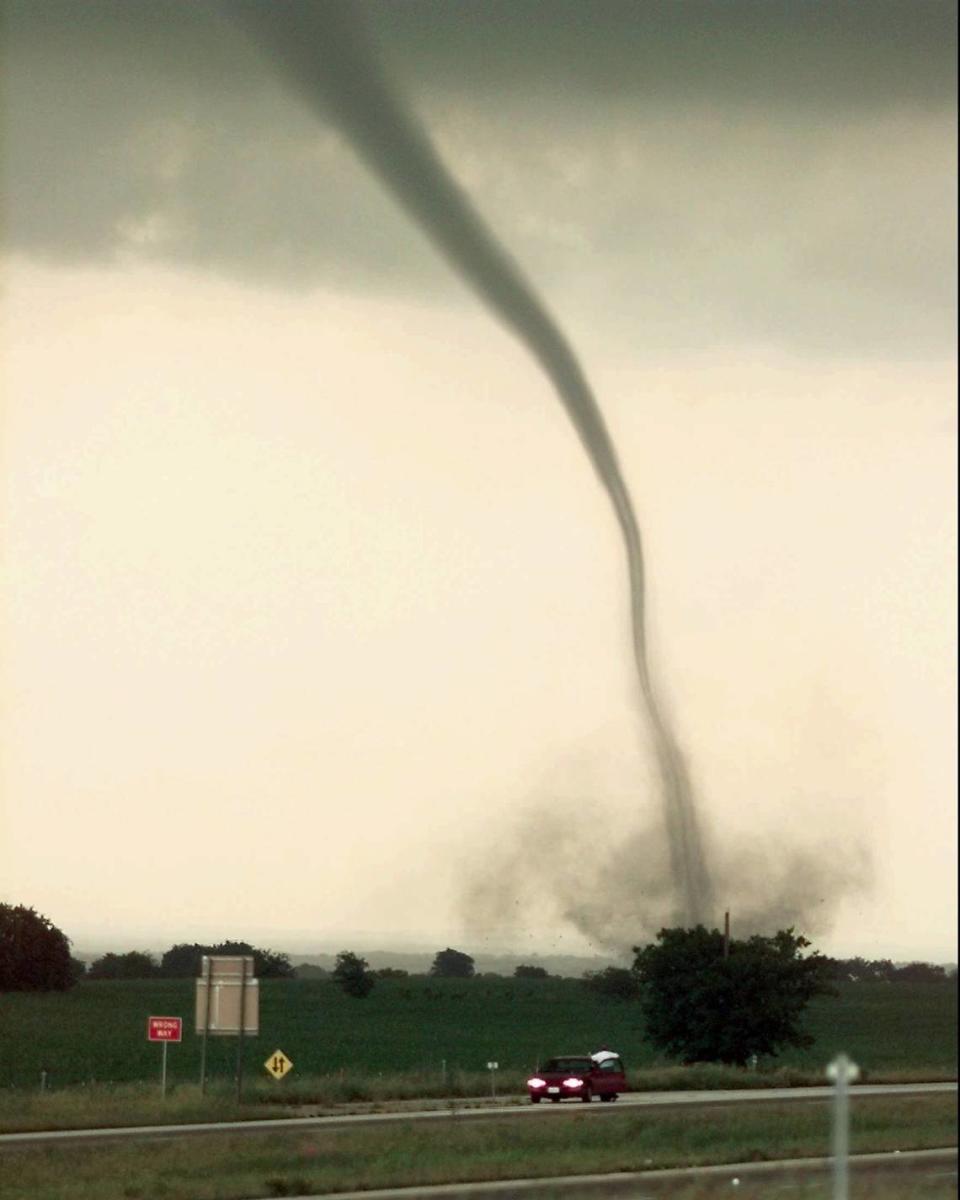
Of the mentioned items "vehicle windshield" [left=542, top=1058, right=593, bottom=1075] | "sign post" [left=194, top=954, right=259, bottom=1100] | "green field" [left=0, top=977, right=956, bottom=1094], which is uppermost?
"sign post" [left=194, top=954, right=259, bottom=1100]

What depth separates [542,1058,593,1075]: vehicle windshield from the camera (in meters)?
74.9

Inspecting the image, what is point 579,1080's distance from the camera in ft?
242

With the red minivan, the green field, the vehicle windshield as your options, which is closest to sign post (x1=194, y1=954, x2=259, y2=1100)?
the green field

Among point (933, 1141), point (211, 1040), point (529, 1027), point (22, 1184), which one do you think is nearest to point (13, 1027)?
point (211, 1040)

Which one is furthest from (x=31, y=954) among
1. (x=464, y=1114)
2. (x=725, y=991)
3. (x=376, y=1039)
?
(x=464, y=1114)

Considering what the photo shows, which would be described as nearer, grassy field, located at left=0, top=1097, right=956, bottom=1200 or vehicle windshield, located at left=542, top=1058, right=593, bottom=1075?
grassy field, located at left=0, top=1097, right=956, bottom=1200

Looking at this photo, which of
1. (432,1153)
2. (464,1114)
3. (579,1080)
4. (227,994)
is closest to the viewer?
(432,1153)

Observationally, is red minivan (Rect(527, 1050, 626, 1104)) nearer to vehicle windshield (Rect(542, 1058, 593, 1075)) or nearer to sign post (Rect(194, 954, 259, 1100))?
vehicle windshield (Rect(542, 1058, 593, 1075))

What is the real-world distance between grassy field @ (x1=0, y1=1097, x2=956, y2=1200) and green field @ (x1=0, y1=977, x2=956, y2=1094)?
6.79 m

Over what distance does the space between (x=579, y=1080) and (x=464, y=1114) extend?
11.0 m

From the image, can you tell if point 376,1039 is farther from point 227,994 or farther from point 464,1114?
point 464,1114

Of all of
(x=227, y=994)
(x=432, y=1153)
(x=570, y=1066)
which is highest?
(x=227, y=994)

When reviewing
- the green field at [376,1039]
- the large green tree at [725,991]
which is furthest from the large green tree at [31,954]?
the large green tree at [725,991]

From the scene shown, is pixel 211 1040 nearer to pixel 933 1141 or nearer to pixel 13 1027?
pixel 13 1027
